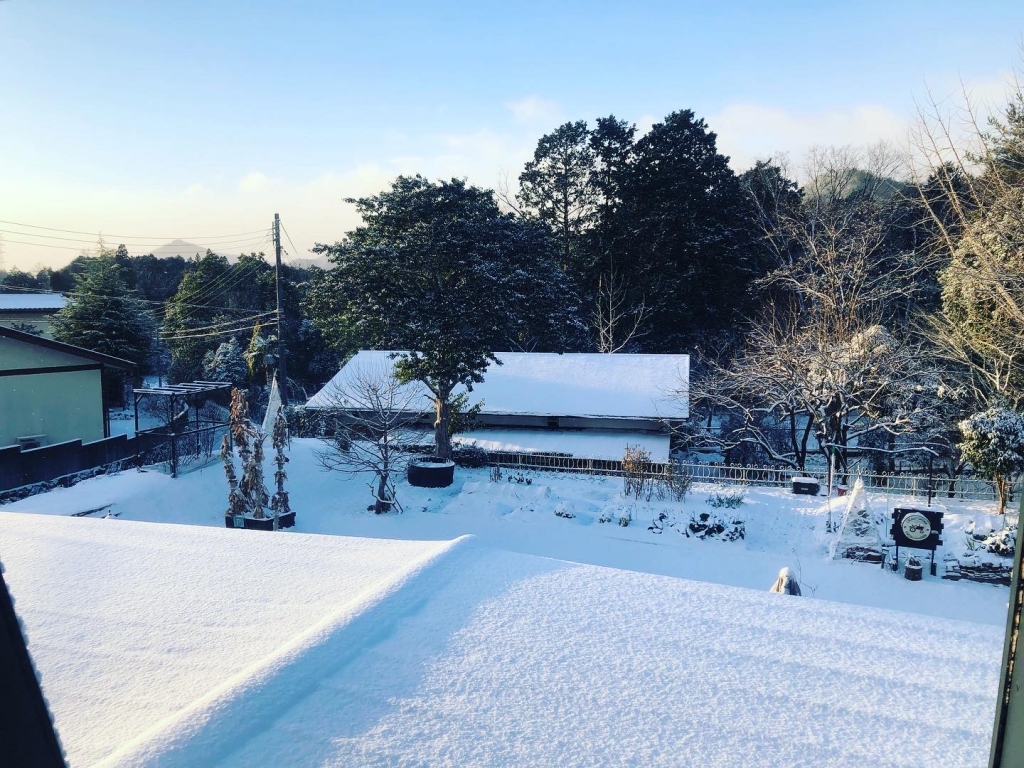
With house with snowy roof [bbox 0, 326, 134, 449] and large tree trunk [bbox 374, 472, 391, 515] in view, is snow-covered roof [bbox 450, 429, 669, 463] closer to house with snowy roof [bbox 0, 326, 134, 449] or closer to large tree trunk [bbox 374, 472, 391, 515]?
large tree trunk [bbox 374, 472, 391, 515]

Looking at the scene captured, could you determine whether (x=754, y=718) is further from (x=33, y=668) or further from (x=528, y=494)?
(x=528, y=494)

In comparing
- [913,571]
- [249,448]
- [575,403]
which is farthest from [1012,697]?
Result: [575,403]

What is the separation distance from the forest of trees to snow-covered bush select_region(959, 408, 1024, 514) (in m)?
0.06

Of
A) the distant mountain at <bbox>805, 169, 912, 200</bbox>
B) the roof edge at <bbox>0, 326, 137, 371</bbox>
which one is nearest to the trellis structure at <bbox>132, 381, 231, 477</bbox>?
the roof edge at <bbox>0, 326, 137, 371</bbox>

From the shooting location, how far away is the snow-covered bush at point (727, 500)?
10.6 metres

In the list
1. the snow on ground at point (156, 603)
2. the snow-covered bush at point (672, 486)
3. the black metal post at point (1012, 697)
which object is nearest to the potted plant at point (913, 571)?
the snow-covered bush at point (672, 486)

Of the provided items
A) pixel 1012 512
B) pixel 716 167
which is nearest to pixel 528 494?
pixel 1012 512

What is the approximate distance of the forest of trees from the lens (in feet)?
32.8

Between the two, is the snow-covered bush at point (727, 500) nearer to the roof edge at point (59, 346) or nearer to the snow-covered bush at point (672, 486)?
the snow-covered bush at point (672, 486)

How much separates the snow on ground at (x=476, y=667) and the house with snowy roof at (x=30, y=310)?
23.2ft

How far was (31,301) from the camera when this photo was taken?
916 centimetres

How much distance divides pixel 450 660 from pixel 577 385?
42.8 feet

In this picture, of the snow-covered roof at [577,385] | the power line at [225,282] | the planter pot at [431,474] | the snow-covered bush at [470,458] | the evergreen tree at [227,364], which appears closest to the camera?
the planter pot at [431,474]

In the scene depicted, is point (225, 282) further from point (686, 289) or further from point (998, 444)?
point (998, 444)
